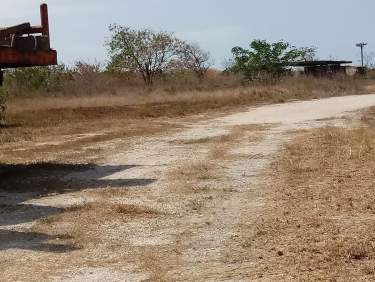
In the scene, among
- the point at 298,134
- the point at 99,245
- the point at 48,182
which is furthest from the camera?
the point at 298,134

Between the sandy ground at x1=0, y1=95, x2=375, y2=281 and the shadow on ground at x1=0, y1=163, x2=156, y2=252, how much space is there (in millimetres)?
19

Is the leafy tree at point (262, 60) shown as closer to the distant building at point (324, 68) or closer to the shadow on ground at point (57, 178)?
the distant building at point (324, 68)

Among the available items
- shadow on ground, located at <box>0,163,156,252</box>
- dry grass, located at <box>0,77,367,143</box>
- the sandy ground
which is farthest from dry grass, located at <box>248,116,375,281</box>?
dry grass, located at <box>0,77,367,143</box>

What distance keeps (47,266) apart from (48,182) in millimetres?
4531

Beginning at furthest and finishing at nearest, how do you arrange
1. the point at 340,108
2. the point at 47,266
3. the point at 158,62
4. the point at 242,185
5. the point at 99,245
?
1. the point at 158,62
2. the point at 340,108
3. the point at 242,185
4. the point at 99,245
5. the point at 47,266

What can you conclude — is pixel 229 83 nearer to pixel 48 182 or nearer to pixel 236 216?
pixel 48 182

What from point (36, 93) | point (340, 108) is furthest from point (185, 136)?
point (36, 93)

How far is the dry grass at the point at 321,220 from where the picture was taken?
4.88 metres

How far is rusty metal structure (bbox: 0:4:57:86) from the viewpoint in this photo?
9609 mm

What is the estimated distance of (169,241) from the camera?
5941 mm

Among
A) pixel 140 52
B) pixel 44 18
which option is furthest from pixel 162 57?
pixel 44 18

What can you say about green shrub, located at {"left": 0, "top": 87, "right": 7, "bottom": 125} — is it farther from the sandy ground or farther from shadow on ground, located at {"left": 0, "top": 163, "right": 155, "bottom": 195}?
shadow on ground, located at {"left": 0, "top": 163, "right": 155, "bottom": 195}

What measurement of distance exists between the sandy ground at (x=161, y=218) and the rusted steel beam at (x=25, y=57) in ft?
6.05

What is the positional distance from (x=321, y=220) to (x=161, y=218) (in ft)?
5.48
